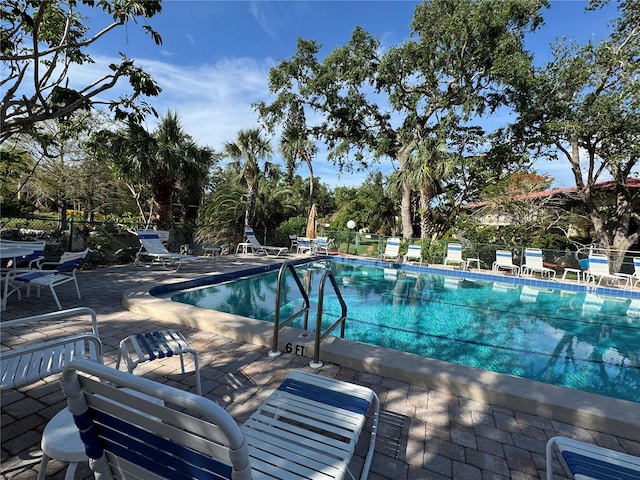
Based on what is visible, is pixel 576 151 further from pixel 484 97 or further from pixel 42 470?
pixel 42 470

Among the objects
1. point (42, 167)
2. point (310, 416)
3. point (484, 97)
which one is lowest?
point (310, 416)

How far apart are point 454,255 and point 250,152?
9873mm

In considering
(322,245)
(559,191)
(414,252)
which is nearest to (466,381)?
(414,252)

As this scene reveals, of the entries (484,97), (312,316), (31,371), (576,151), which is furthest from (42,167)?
(576,151)

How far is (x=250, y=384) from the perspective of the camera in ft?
8.79

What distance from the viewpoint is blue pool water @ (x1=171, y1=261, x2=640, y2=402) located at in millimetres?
4414

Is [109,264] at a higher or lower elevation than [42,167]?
lower

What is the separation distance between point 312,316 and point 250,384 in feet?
11.7

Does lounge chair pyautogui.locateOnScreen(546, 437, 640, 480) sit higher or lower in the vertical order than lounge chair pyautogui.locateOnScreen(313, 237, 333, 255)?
lower

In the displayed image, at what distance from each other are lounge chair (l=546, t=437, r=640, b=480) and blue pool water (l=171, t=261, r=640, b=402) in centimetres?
303

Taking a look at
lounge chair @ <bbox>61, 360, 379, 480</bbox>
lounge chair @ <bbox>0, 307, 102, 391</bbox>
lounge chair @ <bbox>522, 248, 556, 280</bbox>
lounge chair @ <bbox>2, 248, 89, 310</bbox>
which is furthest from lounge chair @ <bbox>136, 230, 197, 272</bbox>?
lounge chair @ <bbox>522, 248, 556, 280</bbox>

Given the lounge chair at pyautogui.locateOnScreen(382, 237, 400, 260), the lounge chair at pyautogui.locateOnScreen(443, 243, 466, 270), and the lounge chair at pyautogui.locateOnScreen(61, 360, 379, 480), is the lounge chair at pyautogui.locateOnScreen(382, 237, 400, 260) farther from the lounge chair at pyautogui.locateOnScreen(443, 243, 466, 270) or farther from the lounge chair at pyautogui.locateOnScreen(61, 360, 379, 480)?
the lounge chair at pyautogui.locateOnScreen(61, 360, 379, 480)

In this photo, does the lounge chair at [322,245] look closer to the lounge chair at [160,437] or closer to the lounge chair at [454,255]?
the lounge chair at [454,255]

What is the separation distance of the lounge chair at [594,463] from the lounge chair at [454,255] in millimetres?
11439
